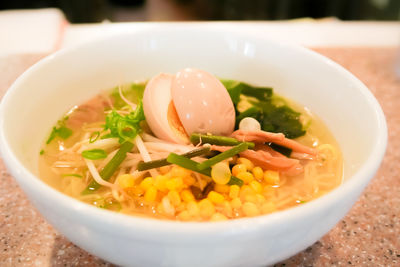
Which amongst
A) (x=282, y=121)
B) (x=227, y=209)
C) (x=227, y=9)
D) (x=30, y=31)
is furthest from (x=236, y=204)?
(x=227, y=9)

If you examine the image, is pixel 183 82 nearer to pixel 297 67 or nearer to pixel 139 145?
pixel 139 145

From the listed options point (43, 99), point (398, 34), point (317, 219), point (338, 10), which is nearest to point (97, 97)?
point (43, 99)

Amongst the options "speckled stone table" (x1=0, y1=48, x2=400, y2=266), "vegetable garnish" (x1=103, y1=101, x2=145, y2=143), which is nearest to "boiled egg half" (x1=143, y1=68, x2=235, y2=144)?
"vegetable garnish" (x1=103, y1=101, x2=145, y2=143)

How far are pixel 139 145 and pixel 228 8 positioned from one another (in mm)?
3348

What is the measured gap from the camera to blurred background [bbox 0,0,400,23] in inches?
150

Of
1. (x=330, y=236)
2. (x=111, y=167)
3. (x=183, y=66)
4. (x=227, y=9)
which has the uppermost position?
(x=183, y=66)

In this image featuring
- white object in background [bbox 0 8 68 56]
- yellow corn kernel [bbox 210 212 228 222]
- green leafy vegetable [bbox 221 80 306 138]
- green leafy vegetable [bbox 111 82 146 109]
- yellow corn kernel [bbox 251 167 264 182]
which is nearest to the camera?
yellow corn kernel [bbox 210 212 228 222]

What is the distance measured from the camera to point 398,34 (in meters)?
2.48

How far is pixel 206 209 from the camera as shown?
95 centimetres

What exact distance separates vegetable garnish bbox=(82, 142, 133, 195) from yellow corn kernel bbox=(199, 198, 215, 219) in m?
0.29

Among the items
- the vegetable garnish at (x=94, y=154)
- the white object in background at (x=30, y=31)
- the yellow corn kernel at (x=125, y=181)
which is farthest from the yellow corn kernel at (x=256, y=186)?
the white object in background at (x=30, y=31)

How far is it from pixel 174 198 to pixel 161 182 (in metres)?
0.05

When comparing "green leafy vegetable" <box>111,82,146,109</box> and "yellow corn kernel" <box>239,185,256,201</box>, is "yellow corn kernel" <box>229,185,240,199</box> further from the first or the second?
"green leafy vegetable" <box>111,82,146,109</box>

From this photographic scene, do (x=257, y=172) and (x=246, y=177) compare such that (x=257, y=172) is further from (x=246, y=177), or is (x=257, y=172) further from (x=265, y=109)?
(x=265, y=109)
